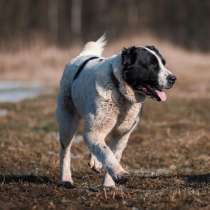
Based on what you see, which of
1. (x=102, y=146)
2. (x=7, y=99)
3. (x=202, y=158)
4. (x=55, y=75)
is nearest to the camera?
(x=102, y=146)

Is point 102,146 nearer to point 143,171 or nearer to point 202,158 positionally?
point 143,171

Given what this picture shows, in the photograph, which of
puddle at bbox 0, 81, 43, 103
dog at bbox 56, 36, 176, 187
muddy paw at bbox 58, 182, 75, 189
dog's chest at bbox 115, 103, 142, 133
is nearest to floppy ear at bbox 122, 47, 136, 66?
dog at bbox 56, 36, 176, 187

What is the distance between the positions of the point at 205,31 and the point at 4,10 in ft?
35.8

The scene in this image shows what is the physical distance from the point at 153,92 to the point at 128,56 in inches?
17.3

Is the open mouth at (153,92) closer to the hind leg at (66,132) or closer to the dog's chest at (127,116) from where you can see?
the dog's chest at (127,116)

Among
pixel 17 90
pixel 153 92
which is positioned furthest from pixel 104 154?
pixel 17 90

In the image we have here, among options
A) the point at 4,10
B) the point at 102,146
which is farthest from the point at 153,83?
the point at 4,10

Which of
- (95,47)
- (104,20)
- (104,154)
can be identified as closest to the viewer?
(104,154)

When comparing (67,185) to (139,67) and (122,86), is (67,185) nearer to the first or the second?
(122,86)

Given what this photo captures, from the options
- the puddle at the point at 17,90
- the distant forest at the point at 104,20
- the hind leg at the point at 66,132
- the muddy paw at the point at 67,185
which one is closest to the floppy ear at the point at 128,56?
the hind leg at the point at 66,132

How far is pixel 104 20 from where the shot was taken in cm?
4144

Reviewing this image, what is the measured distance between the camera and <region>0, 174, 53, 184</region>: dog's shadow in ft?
26.1

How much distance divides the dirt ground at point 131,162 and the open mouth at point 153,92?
3.01 feet

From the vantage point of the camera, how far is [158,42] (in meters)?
34.3
